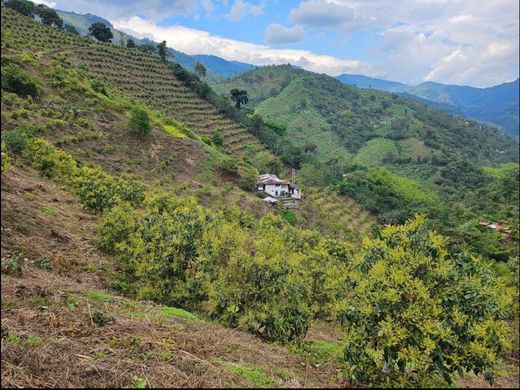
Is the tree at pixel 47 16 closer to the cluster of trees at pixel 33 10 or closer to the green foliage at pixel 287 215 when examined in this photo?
the cluster of trees at pixel 33 10

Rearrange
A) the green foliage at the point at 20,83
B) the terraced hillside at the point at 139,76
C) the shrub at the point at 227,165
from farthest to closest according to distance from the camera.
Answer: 1. the terraced hillside at the point at 139,76
2. the shrub at the point at 227,165
3. the green foliage at the point at 20,83

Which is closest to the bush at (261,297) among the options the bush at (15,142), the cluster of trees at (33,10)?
the bush at (15,142)

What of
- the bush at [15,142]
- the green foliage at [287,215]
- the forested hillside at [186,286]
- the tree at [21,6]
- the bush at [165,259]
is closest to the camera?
the forested hillside at [186,286]

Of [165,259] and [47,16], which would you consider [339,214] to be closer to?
[165,259]

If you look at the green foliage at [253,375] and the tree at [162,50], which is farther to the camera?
the tree at [162,50]

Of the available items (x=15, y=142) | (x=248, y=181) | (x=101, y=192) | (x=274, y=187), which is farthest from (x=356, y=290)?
(x=274, y=187)

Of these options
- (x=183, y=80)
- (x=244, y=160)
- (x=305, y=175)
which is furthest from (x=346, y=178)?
(x=183, y=80)

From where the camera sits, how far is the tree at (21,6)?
50469mm

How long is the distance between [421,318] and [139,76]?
5138cm

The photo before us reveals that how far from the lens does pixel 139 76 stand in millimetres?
50125

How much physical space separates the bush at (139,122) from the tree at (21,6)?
34.1 meters

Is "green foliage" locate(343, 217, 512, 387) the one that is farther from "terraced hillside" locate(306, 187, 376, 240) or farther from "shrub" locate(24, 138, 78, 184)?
"terraced hillside" locate(306, 187, 376, 240)

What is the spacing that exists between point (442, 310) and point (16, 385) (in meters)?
5.52

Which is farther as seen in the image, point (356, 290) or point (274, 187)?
point (274, 187)
